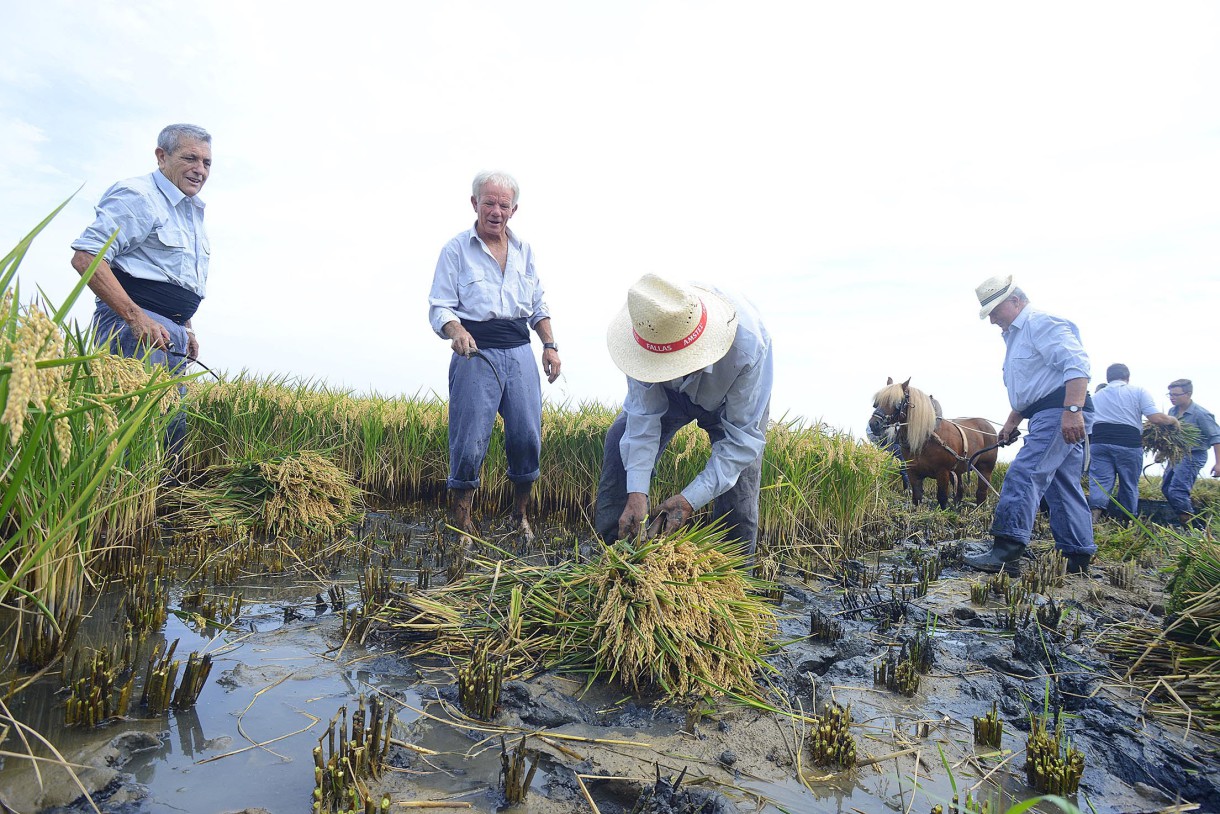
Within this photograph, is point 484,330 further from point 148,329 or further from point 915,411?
point 915,411

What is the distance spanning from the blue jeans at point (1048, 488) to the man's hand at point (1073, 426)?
0.13 meters

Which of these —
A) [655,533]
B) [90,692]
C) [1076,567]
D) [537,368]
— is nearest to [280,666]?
[90,692]

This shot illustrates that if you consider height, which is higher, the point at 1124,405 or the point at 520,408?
the point at 1124,405

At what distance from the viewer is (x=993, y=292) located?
5.56m

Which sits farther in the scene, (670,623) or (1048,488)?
(1048,488)

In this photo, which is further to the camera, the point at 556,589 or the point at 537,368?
the point at 537,368

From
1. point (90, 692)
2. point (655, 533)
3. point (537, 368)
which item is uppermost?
point (537, 368)

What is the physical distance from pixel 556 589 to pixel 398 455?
13.1ft

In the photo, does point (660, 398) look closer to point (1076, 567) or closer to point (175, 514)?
point (175, 514)

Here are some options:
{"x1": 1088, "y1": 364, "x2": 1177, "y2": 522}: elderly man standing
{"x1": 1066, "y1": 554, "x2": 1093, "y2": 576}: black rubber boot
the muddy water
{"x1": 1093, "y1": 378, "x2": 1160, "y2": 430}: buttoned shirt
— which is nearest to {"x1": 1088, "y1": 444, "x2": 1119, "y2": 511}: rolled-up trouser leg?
{"x1": 1088, "y1": 364, "x2": 1177, "y2": 522}: elderly man standing

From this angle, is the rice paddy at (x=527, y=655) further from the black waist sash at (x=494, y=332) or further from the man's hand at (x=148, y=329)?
the black waist sash at (x=494, y=332)

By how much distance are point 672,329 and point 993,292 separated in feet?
12.9

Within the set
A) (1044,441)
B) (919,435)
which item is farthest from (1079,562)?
(919,435)

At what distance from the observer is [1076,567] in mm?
5398
